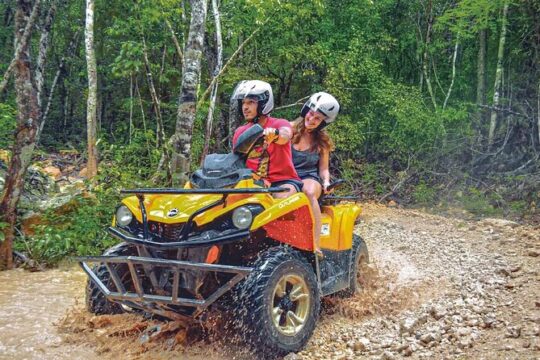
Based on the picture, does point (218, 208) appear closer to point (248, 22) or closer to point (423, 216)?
point (423, 216)

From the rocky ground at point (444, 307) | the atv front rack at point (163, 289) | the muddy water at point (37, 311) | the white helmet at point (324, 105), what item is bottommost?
the muddy water at point (37, 311)

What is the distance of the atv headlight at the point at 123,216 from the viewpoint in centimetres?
383

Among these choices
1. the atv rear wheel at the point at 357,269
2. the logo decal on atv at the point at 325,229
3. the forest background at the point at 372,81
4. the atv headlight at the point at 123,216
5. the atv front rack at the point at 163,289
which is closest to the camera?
the atv front rack at the point at 163,289

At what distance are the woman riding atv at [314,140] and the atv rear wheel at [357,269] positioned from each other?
74 cm

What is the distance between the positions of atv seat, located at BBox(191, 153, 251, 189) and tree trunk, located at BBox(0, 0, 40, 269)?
11.1 ft

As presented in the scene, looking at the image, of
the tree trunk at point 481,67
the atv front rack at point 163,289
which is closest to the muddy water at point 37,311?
the atv front rack at point 163,289

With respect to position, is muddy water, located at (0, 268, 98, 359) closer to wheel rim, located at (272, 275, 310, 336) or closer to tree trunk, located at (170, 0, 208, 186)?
wheel rim, located at (272, 275, 310, 336)

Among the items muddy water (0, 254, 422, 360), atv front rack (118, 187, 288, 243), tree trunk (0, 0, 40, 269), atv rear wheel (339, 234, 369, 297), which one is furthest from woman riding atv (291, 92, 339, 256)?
tree trunk (0, 0, 40, 269)

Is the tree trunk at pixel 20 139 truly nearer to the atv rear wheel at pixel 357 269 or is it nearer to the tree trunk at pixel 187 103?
the tree trunk at pixel 187 103

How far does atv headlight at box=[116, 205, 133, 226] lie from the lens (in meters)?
3.83

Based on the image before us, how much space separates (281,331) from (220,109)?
36.1 ft

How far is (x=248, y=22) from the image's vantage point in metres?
12.8

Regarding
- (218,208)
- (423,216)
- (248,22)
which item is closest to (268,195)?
(218,208)

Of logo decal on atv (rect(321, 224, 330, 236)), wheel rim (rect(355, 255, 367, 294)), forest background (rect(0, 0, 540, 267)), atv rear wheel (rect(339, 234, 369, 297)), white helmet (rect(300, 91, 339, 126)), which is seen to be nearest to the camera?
logo decal on atv (rect(321, 224, 330, 236))
